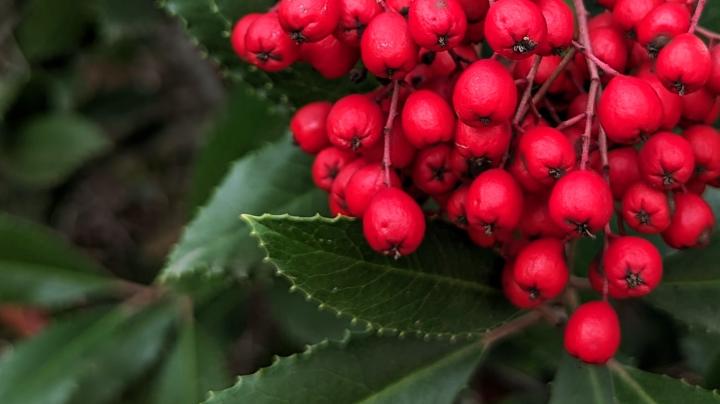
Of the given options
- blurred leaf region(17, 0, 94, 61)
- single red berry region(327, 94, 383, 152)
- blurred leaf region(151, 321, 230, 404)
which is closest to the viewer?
single red berry region(327, 94, 383, 152)

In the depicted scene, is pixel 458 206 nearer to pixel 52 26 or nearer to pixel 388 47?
pixel 388 47

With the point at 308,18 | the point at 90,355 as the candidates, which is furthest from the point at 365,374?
the point at 90,355

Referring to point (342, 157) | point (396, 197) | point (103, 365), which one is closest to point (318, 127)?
point (342, 157)

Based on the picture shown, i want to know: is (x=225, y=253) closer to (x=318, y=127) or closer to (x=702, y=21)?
(x=318, y=127)

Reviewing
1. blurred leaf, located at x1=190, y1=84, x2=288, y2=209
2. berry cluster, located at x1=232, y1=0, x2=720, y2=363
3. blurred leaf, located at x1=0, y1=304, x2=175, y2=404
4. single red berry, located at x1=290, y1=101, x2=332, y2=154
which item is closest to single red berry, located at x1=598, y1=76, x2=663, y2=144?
berry cluster, located at x1=232, y1=0, x2=720, y2=363

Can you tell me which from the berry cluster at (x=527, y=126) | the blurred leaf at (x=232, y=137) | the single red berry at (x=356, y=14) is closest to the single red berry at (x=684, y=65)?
the berry cluster at (x=527, y=126)

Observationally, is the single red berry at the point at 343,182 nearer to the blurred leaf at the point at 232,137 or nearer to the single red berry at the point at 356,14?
the single red berry at the point at 356,14

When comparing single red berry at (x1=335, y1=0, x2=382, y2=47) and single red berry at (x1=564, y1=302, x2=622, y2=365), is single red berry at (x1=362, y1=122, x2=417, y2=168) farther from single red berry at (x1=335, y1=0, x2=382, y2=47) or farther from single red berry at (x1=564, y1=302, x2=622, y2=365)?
single red berry at (x1=564, y1=302, x2=622, y2=365)
